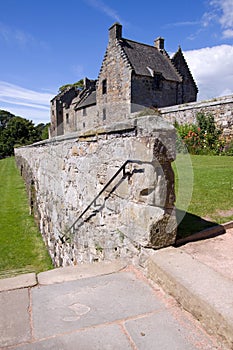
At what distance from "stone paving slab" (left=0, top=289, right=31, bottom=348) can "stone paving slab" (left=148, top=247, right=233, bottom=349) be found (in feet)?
3.70

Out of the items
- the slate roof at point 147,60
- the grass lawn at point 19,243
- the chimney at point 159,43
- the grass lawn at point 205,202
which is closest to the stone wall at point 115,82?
the slate roof at point 147,60

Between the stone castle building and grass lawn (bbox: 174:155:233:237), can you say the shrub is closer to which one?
the stone castle building

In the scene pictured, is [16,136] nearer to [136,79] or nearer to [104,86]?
[104,86]

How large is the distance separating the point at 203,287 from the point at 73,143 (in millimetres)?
2911

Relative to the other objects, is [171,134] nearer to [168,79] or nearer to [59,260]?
[59,260]

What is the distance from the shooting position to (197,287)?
184cm

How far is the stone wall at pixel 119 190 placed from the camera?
238cm

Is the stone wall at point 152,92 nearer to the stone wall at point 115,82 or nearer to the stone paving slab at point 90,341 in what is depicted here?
the stone wall at point 115,82

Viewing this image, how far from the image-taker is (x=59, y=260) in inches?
199

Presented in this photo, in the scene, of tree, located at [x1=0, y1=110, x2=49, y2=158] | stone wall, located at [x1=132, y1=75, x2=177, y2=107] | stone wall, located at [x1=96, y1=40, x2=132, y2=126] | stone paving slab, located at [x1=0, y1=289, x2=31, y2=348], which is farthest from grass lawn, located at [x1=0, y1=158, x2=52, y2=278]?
tree, located at [x1=0, y1=110, x2=49, y2=158]

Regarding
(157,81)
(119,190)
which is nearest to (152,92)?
(157,81)

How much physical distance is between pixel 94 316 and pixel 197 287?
0.81 metres

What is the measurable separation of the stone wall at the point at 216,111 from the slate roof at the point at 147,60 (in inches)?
274

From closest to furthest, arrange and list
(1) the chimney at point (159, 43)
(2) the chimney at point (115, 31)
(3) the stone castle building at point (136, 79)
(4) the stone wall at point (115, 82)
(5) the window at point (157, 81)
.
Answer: (4) the stone wall at point (115, 82) < (3) the stone castle building at point (136, 79) < (2) the chimney at point (115, 31) < (5) the window at point (157, 81) < (1) the chimney at point (159, 43)
